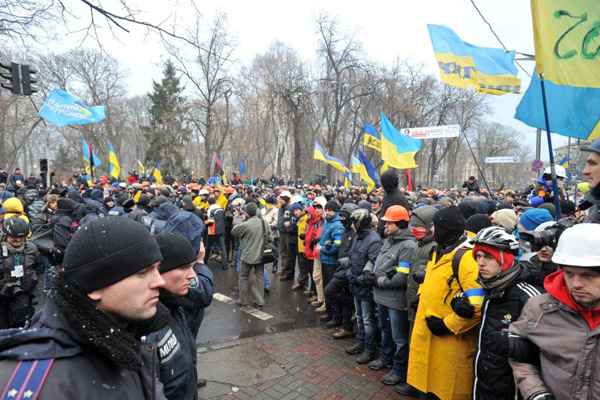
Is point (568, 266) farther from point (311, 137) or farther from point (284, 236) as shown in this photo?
point (311, 137)

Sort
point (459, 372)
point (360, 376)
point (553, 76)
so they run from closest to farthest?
point (553, 76) < point (459, 372) < point (360, 376)

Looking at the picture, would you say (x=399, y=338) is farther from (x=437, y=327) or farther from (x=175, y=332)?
(x=175, y=332)

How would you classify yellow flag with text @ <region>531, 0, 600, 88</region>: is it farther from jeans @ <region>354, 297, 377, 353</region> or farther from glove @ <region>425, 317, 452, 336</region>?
jeans @ <region>354, 297, 377, 353</region>

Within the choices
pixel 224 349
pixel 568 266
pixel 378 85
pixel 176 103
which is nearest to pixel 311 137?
pixel 378 85

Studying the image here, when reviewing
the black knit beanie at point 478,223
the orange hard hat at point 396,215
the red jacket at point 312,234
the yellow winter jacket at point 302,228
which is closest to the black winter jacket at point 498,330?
the black knit beanie at point 478,223

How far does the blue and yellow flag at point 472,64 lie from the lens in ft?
25.3

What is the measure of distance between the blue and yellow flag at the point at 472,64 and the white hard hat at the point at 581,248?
6.60 metres

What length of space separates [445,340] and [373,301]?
1.74 m

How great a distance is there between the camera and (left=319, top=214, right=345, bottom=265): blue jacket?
6.19 metres

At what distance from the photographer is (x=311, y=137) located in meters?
36.8

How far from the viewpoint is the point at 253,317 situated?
21.1ft

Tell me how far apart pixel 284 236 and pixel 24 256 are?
5.86 m

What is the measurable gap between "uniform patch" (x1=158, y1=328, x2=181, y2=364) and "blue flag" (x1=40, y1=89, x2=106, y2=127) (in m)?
9.20

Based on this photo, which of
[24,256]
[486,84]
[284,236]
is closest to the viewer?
[24,256]
